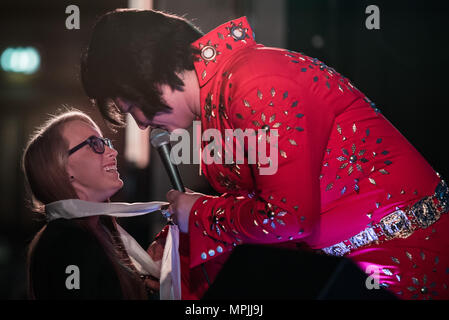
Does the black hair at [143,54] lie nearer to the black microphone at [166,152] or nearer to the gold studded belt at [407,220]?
the black microphone at [166,152]

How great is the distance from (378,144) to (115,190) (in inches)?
32.9

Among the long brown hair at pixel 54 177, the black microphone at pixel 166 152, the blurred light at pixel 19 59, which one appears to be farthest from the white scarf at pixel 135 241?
the blurred light at pixel 19 59

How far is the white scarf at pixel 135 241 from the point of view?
4.57ft

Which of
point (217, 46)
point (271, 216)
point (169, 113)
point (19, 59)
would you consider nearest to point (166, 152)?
point (169, 113)

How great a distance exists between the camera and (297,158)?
1.03 m

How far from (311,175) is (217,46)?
43cm

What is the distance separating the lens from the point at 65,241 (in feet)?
4.57

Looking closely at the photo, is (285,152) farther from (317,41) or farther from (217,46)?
(317,41)

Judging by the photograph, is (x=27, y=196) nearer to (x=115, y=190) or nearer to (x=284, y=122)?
(x=115, y=190)

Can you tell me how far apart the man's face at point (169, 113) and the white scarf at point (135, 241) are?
0.29m

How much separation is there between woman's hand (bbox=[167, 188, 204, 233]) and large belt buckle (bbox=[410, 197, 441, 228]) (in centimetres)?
53

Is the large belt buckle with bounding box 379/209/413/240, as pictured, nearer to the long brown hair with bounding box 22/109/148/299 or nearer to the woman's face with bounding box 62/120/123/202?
the long brown hair with bounding box 22/109/148/299

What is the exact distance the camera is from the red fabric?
1029mm

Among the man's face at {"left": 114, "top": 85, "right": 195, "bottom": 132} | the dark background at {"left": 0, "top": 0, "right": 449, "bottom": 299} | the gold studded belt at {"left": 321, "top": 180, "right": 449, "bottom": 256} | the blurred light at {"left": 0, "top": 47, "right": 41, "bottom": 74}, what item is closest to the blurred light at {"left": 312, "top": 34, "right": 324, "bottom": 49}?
the dark background at {"left": 0, "top": 0, "right": 449, "bottom": 299}
